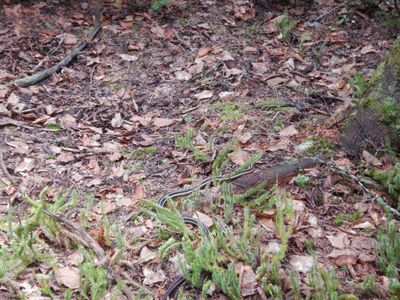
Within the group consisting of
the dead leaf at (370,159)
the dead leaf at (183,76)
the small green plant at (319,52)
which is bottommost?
the dead leaf at (183,76)

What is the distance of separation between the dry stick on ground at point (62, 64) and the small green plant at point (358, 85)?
8.86 ft

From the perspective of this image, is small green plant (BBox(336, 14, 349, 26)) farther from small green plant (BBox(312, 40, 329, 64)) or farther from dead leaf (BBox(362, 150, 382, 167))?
dead leaf (BBox(362, 150, 382, 167))

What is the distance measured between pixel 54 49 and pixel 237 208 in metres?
2.94

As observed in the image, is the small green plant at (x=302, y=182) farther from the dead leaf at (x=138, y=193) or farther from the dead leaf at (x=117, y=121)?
the dead leaf at (x=117, y=121)

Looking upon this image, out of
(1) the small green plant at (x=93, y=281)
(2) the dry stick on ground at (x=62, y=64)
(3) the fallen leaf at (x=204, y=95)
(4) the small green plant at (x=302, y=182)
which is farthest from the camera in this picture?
(2) the dry stick on ground at (x=62, y=64)

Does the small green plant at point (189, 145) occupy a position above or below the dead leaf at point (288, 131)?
below

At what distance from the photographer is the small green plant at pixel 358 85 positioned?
382 centimetres

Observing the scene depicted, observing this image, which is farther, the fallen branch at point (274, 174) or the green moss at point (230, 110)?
the green moss at point (230, 110)

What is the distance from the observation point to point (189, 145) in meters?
3.70

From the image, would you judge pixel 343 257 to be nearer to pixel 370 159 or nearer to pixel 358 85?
pixel 370 159

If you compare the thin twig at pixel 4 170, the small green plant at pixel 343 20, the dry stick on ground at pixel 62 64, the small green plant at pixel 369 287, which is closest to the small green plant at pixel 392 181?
the small green plant at pixel 369 287

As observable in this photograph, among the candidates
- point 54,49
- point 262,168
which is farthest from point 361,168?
point 54,49

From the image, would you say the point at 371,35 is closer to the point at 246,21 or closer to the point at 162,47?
the point at 246,21

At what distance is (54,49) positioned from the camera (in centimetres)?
511
